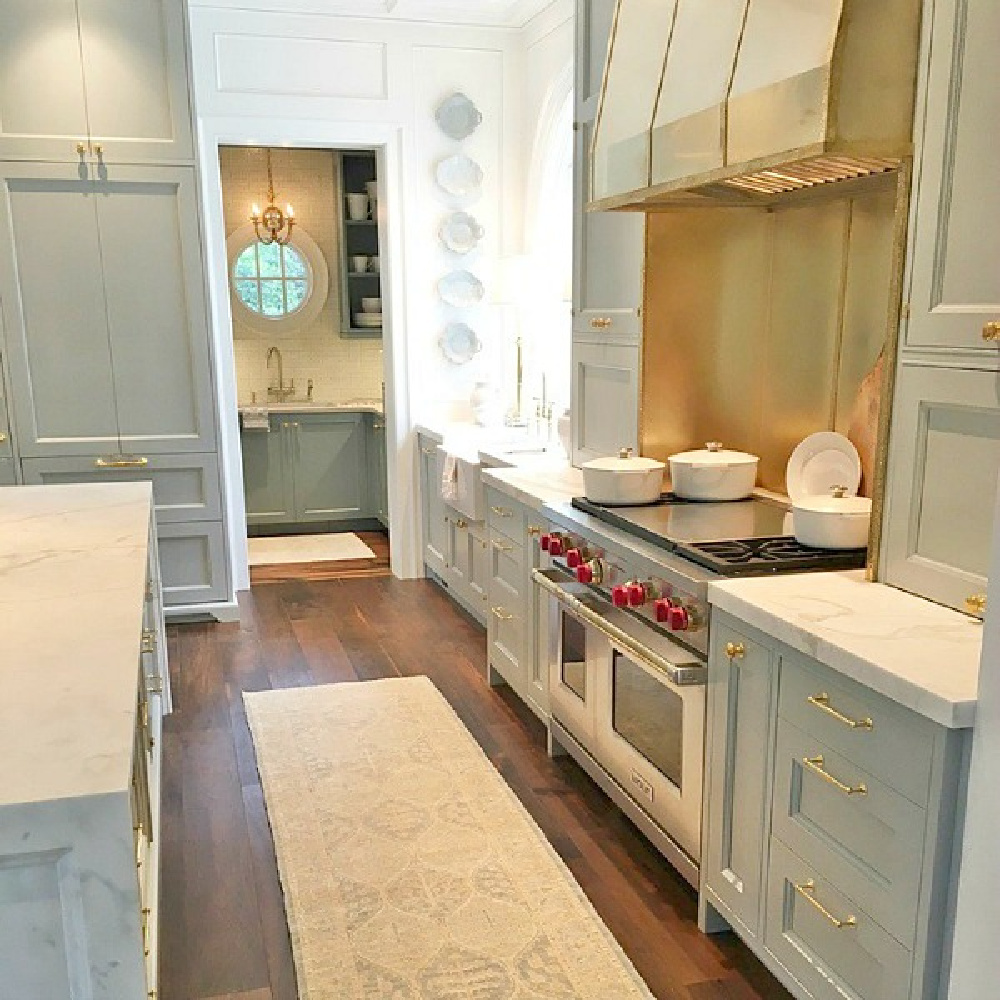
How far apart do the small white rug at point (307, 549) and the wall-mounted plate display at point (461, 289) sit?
5.64ft

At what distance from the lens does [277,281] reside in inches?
277

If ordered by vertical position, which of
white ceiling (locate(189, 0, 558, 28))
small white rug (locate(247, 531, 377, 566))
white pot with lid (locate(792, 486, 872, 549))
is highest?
white ceiling (locate(189, 0, 558, 28))

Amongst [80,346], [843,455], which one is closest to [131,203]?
[80,346]

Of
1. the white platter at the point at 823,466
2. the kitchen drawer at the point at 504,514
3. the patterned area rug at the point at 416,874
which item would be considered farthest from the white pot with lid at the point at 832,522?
the kitchen drawer at the point at 504,514

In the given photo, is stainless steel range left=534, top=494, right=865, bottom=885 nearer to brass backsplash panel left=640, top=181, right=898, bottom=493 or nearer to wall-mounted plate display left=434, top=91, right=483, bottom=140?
brass backsplash panel left=640, top=181, right=898, bottom=493

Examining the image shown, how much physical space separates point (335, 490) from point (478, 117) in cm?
271

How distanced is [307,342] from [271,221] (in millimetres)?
870

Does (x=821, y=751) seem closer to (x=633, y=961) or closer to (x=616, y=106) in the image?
(x=633, y=961)

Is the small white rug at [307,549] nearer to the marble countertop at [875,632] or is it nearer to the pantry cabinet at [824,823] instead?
the pantry cabinet at [824,823]

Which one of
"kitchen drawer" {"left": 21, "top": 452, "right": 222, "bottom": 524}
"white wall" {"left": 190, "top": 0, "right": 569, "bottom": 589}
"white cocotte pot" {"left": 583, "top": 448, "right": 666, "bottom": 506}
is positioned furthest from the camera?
"white wall" {"left": 190, "top": 0, "right": 569, "bottom": 589}

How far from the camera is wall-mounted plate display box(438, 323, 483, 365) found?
207 inches

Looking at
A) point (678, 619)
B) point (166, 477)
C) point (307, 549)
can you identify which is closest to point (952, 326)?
point (678, 619)

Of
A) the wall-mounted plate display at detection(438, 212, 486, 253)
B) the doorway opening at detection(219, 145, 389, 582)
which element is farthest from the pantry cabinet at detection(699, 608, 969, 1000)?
the doorway opening at detection(219, 145, 389, 582)

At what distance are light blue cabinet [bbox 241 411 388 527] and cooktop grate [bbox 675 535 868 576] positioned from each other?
4283 mm
